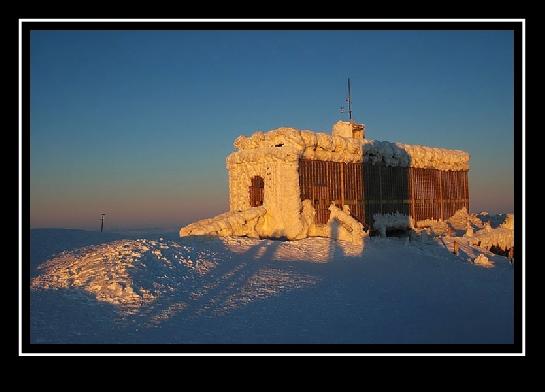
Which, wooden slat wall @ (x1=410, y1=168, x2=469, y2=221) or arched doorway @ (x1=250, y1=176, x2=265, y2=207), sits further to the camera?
wooden slat wall @ (x1=410, y1=168, x2=469, y2=221)

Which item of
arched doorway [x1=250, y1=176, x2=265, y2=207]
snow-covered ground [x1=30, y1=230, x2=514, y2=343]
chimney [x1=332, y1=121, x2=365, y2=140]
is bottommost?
snow-covered ground [x1=30, y1=230, x2=514, y2=343]

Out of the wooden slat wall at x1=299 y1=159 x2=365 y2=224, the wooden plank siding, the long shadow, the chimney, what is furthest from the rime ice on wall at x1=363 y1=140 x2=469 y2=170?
the long shadow

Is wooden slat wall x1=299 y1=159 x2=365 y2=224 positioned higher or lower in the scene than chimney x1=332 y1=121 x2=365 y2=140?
lower

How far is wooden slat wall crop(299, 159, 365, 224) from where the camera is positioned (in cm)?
1652

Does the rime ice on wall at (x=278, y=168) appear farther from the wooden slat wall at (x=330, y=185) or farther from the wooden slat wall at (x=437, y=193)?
the wooden slat wall at (x=437, y=193)

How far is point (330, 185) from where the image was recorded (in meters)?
17.4

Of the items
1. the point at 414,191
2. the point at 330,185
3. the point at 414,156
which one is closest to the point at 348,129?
the point at 414,156

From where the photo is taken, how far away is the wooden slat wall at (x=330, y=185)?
16.5m

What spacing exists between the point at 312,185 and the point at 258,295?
26.5 feet

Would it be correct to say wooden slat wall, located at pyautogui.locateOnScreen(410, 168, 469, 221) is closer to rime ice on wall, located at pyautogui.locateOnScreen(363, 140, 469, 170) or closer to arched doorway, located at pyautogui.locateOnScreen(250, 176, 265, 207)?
rime ice on wall, located at pyautogui.locateOnScreen(363, 140, 469, 170)

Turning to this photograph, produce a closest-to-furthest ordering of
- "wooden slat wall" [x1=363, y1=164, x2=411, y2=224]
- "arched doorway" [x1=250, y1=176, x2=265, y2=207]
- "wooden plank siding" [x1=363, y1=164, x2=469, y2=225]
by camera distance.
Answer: "arched doorway" [x1=250, y1=176, x2=265, y2=207]
"wooden slat wall" [x1=363, y1=164, x2=411, y2=224]
"wooden plank siding" [x1=363, y1=164, x2=469, y2=225]

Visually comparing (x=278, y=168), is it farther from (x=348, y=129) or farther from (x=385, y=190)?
(x=348, y=129)
